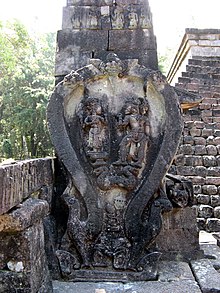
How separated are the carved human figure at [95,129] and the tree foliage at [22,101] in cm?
1711

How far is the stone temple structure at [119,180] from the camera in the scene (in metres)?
3.97

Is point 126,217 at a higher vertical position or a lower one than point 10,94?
lower

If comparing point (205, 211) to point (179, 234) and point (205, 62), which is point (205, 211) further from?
point (205, 62)

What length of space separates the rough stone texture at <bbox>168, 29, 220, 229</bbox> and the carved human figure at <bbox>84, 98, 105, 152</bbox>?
4619 mm

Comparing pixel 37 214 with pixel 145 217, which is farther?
pixel 145 217

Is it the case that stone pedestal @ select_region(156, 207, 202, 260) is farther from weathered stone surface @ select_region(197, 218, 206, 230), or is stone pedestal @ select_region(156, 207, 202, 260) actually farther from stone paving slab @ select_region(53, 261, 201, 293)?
weathered stone surface @ select_region(197, 218, 206, 230)

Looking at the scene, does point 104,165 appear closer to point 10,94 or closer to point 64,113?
point 64,113

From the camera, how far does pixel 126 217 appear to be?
4207mm

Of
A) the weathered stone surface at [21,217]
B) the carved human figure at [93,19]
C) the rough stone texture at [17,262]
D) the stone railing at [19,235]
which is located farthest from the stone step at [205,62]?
the rough stone texture at [17,262]

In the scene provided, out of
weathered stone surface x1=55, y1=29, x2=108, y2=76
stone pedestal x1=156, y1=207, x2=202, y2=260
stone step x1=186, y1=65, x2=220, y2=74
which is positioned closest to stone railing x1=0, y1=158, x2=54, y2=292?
stone pedestal x1=156, y1=207, x2=202, y2=260

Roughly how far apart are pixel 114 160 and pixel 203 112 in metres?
5.81

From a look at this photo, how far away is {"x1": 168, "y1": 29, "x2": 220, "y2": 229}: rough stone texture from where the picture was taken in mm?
8945

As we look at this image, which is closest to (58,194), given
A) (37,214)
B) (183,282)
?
(37,214)

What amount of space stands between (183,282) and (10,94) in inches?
826
